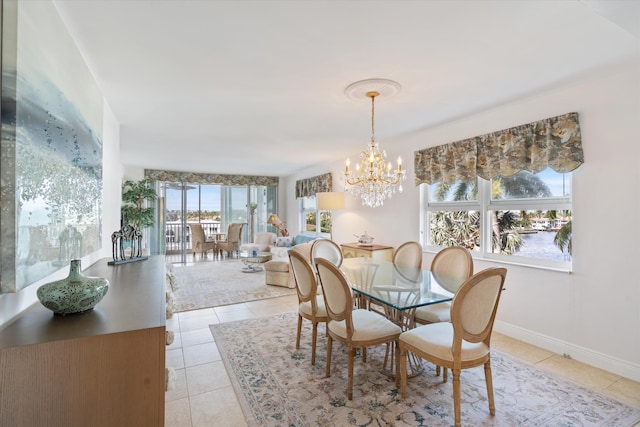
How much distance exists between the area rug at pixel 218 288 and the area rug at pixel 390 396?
1664mm

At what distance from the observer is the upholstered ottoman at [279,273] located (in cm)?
509

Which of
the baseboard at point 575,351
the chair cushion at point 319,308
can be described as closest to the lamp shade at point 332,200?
the chair cushion at point 319,308

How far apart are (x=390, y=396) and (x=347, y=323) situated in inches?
23.1

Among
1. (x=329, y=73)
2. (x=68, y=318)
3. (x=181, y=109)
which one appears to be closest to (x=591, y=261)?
(x=329, y=73)

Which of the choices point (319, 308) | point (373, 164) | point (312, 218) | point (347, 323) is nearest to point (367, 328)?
point (347, 323)

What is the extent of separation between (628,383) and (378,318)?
6.42 feet

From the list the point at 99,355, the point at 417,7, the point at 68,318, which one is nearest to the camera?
the point at 99,355

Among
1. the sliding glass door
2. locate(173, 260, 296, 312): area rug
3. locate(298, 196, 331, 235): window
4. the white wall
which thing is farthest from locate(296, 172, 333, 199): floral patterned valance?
the white wall

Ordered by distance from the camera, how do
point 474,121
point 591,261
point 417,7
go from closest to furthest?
point 417,7 → point 591,261 → point 474,121

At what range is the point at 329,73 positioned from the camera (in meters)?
2.40

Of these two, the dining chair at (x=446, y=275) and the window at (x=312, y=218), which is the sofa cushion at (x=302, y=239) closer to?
the window at (x=312, y=218)

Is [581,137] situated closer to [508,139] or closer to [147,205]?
[508,139]

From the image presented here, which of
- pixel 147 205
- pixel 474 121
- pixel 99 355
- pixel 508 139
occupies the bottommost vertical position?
pixel 99 355

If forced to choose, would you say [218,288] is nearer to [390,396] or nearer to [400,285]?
[400,285]
